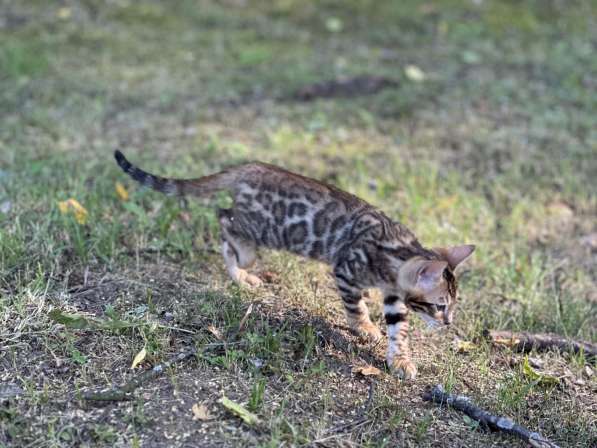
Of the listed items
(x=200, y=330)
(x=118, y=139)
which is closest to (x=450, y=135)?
(x=118, y=139)

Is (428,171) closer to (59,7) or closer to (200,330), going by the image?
(200,330)

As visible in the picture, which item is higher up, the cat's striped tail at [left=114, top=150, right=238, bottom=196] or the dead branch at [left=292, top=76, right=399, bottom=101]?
the dead branch at [left=292, top=76, right=399, bottom=101]

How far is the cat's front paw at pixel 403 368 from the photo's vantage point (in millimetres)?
3870

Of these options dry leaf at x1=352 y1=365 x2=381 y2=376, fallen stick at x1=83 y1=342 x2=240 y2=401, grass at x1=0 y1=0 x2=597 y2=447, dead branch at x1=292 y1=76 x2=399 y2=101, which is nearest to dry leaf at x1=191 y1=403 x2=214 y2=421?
grass at x1=0 y1=0 x2=597 y2=447

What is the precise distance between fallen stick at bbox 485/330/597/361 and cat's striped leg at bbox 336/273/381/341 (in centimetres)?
74

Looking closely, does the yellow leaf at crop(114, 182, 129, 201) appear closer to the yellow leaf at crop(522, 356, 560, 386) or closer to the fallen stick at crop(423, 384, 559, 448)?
the fallen stick at crop(423, 384, 559, 448)

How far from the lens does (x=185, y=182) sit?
4.42 metres

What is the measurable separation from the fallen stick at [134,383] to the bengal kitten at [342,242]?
2.64ft

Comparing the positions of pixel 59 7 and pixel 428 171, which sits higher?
pixel 59 7

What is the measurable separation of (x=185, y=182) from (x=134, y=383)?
1385mm

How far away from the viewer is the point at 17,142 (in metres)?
6.14

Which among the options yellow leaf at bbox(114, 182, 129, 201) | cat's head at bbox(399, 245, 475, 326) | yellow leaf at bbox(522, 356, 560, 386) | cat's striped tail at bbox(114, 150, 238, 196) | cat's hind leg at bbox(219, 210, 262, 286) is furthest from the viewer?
yellow leaf at bbox(114, 182, 129, 201)

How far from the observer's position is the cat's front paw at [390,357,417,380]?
3.87 meters

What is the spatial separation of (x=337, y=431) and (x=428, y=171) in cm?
317
